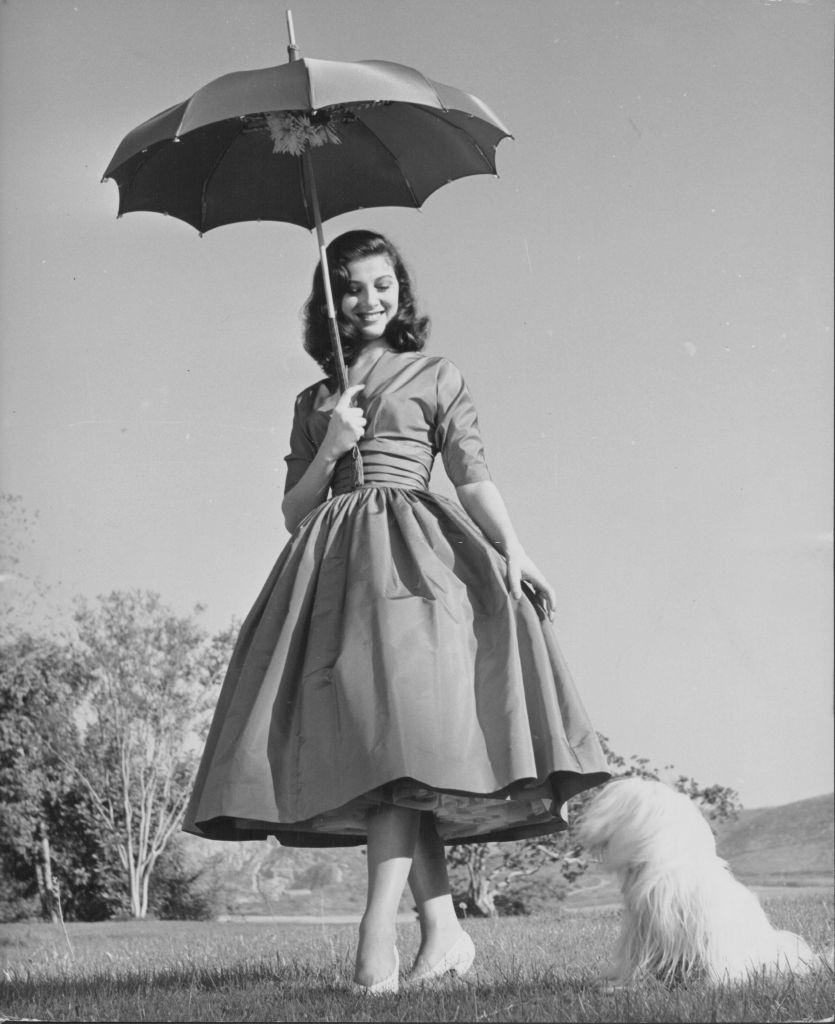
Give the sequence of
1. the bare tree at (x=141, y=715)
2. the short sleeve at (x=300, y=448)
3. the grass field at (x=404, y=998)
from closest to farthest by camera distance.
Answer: the grass field at (x=404, y=998) → the short sleeve at (x=300, y=448) → the bare tree at (x=141, y=715)

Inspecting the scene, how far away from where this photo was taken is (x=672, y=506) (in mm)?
9031

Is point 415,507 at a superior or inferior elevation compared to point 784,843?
superior

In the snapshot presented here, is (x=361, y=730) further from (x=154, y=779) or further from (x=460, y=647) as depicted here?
(x=154, y=779)

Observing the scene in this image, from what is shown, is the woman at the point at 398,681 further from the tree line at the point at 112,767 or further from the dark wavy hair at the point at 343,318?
the tree line at the point at 112,767

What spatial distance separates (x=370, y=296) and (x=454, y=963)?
188 centimetres

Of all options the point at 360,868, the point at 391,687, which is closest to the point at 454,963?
the point at 391,687

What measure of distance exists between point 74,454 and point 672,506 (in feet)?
16.2

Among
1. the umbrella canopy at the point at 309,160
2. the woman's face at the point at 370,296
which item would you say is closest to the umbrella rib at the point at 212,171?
the umbrella canopy at the point at 309,160

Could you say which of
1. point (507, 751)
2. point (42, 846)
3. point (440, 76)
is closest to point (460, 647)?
point (507, 751)

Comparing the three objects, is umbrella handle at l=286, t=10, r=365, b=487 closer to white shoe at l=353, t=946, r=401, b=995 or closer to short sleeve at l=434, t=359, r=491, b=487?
short sleeve at l=434, t=359, r=491, b=487

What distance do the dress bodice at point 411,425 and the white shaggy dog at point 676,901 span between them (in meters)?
0.98

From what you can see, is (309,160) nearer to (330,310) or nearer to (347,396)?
(330,310)

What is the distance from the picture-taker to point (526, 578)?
9.78 ft

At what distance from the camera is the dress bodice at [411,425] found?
10.3 feet
